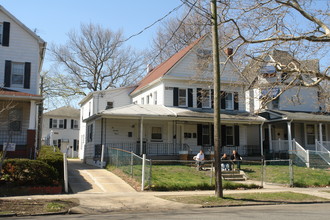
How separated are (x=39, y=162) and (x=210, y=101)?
1600 cm

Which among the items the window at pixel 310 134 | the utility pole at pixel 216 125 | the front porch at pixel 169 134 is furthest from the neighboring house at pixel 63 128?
the utility pole at pixel 216 125

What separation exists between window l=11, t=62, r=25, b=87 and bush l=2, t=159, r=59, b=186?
9.73 m

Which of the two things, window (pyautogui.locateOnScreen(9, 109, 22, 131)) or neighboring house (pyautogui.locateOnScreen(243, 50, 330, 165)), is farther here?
neighboring house (pyautogui.locateOnScreen(243, 50, 330, 165))

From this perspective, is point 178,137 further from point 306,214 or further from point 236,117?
point 306,214

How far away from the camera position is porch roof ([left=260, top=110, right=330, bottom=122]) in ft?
89.6

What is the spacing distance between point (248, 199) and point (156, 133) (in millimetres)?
13571

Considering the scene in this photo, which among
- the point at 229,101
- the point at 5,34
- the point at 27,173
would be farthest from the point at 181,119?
the point at 27,173

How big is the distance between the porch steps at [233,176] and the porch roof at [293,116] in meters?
9.64

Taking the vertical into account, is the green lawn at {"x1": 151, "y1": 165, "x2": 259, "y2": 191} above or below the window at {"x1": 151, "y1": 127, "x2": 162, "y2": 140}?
below

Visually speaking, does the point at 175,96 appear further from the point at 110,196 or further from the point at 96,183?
the point at 110,196

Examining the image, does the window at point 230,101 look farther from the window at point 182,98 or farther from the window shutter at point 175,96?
the window shutter at point 175,96

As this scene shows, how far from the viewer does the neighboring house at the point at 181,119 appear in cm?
2439

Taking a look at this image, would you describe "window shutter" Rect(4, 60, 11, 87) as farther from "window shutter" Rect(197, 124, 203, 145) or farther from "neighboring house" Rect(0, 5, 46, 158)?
"window shutter" Rect(197, 124, 203, 145)

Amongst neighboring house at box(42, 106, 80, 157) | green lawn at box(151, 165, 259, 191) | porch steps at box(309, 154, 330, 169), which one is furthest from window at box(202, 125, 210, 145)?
neighboring house at box(42, 106, 80, 157)
